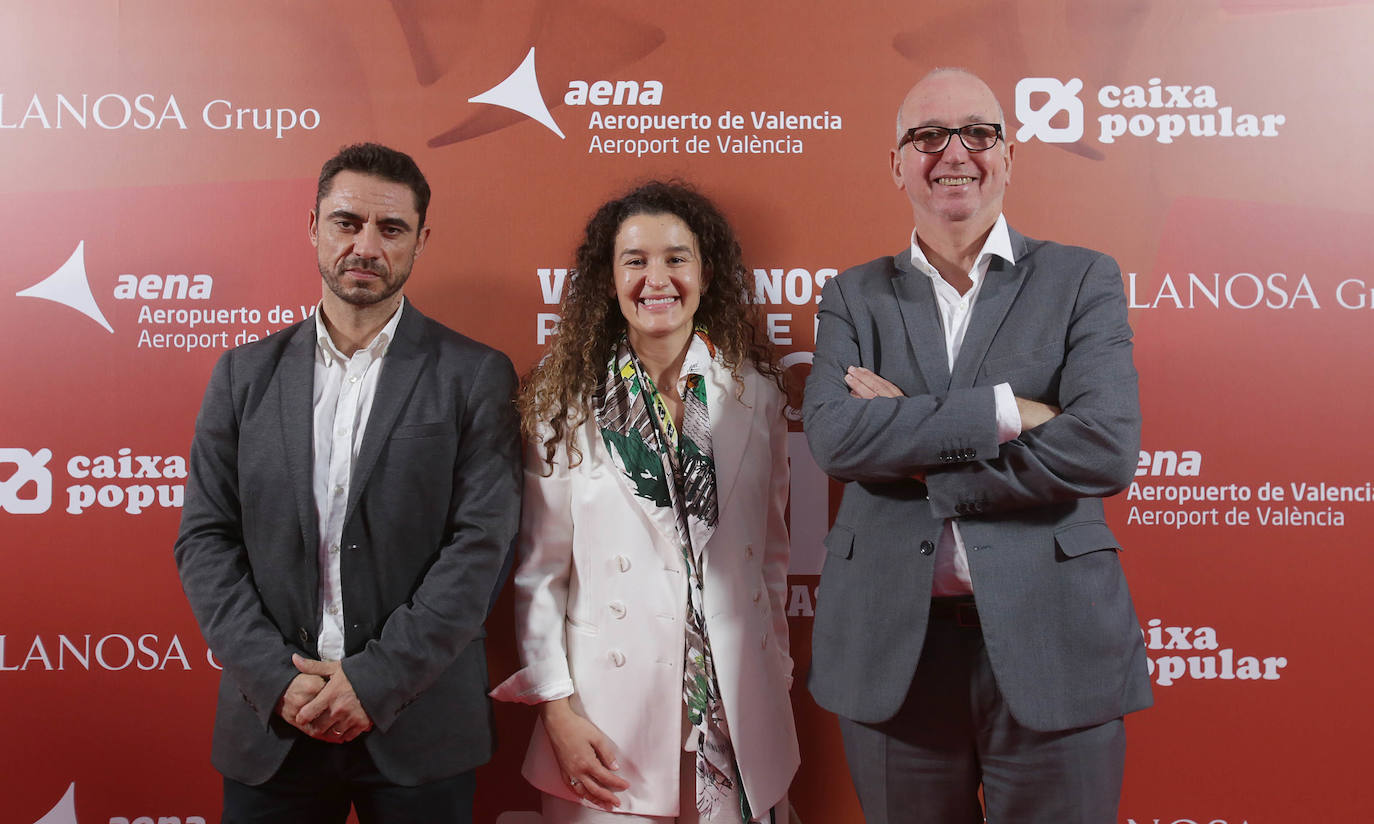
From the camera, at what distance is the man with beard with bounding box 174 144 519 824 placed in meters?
2.11

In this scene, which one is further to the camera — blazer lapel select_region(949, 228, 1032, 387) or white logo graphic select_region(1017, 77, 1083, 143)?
white logo graphic select_region(1017, 77, 1083, 143)

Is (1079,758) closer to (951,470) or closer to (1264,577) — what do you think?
(951,470)

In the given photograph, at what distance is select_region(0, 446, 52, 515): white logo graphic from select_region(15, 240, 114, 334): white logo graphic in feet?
1.54

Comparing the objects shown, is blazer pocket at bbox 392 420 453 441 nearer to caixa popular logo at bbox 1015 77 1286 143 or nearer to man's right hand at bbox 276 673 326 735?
man's right hand at bbox 276 673 326 735

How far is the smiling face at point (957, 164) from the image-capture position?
2148mm

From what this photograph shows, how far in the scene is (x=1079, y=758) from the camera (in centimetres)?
192

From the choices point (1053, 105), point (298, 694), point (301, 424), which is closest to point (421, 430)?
point (301, 424)

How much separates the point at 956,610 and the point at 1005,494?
30 cm

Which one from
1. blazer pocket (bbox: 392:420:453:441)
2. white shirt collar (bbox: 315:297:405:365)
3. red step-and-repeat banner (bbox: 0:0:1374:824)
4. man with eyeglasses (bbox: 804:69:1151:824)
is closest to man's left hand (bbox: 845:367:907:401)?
man with eyeglasses (bbox: 804:69:1151:824)

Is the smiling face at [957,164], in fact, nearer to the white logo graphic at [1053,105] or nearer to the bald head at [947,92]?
the bald head at [947,92]

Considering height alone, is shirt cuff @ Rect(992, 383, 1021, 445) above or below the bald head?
below

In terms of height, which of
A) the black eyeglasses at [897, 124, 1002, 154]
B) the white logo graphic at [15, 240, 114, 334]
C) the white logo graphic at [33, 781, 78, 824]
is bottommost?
the white logo graphic at [33, 781, 78, 824]

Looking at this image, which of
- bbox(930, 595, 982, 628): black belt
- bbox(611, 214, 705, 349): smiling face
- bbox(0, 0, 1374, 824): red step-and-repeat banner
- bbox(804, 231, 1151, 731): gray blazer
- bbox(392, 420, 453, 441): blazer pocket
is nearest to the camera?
bbox(804, 231, 1151, 731): gray blazer

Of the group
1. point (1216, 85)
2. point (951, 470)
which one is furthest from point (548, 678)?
point (1216, 85)
